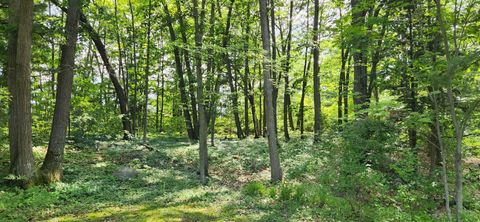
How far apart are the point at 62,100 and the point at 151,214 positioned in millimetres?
4686

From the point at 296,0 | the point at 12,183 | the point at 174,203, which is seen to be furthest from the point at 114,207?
the point at 296,0

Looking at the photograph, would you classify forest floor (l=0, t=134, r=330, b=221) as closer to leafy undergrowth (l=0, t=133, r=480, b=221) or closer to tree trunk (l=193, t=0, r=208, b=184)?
leafy undergrowth (l=0, t=133, r=480, b=221)

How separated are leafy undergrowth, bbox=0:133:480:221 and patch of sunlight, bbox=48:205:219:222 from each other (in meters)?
0.02

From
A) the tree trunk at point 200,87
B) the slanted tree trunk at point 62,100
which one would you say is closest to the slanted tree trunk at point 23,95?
the slanted tree trunk at point 62,100

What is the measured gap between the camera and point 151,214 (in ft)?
21.5

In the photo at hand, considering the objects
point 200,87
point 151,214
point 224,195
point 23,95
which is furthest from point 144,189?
point 23,95

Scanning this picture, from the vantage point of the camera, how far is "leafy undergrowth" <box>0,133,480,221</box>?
5.70 metres

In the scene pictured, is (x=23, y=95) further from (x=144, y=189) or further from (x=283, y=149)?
(x=283, y=149)

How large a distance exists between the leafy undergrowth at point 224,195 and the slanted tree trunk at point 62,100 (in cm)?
64

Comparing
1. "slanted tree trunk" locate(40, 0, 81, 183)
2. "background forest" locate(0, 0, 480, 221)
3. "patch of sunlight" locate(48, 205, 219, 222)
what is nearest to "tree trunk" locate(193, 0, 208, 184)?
"background forest" locate(0, 0, 480, 221)

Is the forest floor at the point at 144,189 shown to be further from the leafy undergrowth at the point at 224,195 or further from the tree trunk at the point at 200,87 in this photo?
the tree trunk at the point at 200,87

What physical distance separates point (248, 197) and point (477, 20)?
5.83 meters

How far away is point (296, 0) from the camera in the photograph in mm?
18406

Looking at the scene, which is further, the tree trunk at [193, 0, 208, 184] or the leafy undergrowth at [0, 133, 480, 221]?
the tree trunk at [193, 0, 208, 184]
